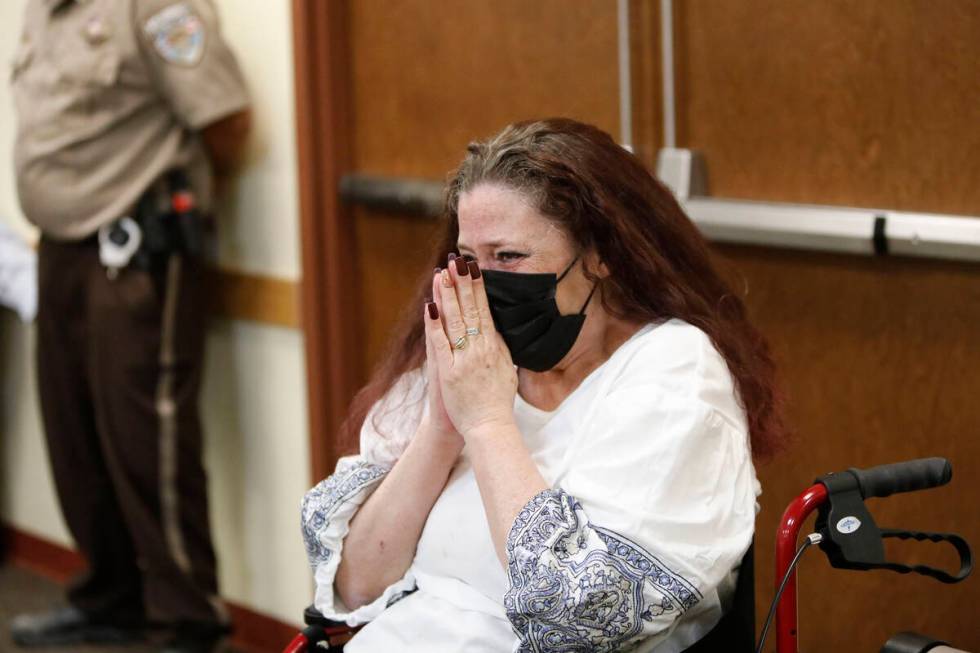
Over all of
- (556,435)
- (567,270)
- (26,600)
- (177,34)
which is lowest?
(26,600)

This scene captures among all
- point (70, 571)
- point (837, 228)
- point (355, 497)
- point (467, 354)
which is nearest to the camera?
point (467, 354)

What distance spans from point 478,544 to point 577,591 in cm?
27

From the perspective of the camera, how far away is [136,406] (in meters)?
3.02

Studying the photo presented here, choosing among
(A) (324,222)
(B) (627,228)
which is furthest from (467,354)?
(A) (324,222)

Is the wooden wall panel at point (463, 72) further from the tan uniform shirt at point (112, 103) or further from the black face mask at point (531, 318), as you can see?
the black face mask at point (531, 318)

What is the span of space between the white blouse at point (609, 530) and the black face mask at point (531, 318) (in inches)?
2.5

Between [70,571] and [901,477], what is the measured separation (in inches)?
116

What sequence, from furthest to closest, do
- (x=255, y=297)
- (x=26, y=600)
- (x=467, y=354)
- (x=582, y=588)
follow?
(x=26, y=600)
(x=255, y=297)
(x=467, y=354)
(x=582, y=588)

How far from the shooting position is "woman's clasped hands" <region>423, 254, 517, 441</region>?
5.37 ft

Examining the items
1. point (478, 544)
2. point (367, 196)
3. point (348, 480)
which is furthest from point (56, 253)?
point (478, 544)

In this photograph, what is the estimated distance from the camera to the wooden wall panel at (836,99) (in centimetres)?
200

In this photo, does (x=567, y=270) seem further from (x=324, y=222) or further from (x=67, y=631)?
(x=67, y=631)

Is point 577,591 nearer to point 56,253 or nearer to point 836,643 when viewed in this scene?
point 836,643

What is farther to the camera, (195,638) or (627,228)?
(195,638)
